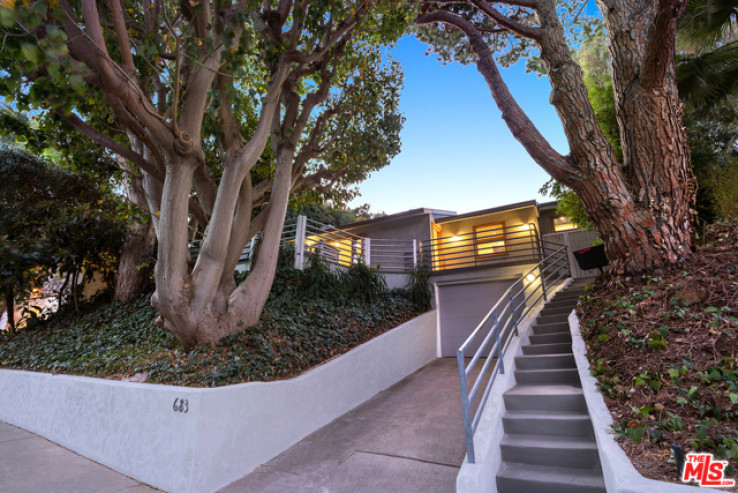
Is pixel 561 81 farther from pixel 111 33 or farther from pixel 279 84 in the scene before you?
pixel 111 33

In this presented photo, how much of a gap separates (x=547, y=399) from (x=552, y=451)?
2.28ft

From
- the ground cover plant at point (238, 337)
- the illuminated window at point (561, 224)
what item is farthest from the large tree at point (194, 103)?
the illuminated window at point (561, 224)

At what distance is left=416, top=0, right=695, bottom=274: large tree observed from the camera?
455 cm

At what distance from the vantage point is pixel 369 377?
658 cm

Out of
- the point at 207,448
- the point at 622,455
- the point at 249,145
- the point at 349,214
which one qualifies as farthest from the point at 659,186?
the point at 349,214

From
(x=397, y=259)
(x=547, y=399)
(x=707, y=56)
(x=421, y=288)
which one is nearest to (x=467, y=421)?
(x=547, y=399)

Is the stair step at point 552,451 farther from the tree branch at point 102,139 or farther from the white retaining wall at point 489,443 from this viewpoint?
the tree branch at point 102,139

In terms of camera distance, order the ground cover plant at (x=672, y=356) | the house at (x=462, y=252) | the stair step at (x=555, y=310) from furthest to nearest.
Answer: the house at (x=462, y=252) → the stair step at (x=555, y=310) → the ground cover plant at (x=672, y=356)

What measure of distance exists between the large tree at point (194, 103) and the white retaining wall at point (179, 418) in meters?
1.18

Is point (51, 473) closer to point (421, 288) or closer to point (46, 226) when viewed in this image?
point (46, 226)

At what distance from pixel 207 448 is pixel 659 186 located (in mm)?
6578

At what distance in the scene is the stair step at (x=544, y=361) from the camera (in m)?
4.61

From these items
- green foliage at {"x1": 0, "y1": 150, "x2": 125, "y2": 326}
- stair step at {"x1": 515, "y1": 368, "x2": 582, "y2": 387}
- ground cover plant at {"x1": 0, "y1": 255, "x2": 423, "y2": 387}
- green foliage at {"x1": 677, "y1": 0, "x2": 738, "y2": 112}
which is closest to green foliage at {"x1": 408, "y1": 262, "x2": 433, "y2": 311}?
ground cover plant at {"x1": 0, "y1": 255, "x2": 423, "y2": 387}

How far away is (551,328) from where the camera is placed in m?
5.72
